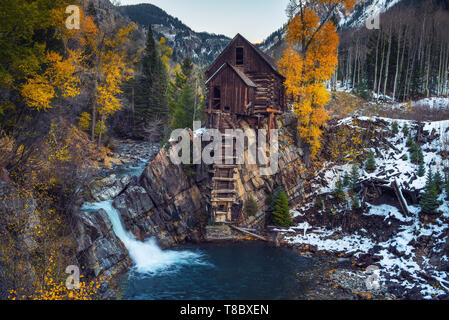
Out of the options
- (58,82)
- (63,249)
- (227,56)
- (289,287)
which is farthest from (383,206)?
(58,82)

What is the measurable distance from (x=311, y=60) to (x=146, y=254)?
2006cm

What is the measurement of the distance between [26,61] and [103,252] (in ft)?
33.0

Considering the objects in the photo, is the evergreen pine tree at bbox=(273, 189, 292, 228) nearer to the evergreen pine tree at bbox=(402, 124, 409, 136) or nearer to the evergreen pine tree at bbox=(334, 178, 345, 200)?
the evergreen pine tree at bbox=(334, 178, 345, 200)

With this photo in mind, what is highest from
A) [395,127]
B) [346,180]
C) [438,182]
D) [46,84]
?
[46,84]

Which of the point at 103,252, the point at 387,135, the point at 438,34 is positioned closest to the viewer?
the point at 103,252

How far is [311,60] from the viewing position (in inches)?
863

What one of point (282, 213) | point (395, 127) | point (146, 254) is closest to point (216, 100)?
point (282, 213)

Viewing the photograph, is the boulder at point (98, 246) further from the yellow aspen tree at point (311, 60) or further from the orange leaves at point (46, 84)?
the yellow aspen tree at point (311, 60)

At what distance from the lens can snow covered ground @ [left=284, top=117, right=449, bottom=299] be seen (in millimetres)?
13219

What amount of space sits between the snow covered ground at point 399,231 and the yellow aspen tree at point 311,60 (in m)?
4.10

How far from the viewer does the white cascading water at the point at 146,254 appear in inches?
591

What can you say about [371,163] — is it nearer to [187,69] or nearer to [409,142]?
[409,142]

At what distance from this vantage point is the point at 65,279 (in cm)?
1045
